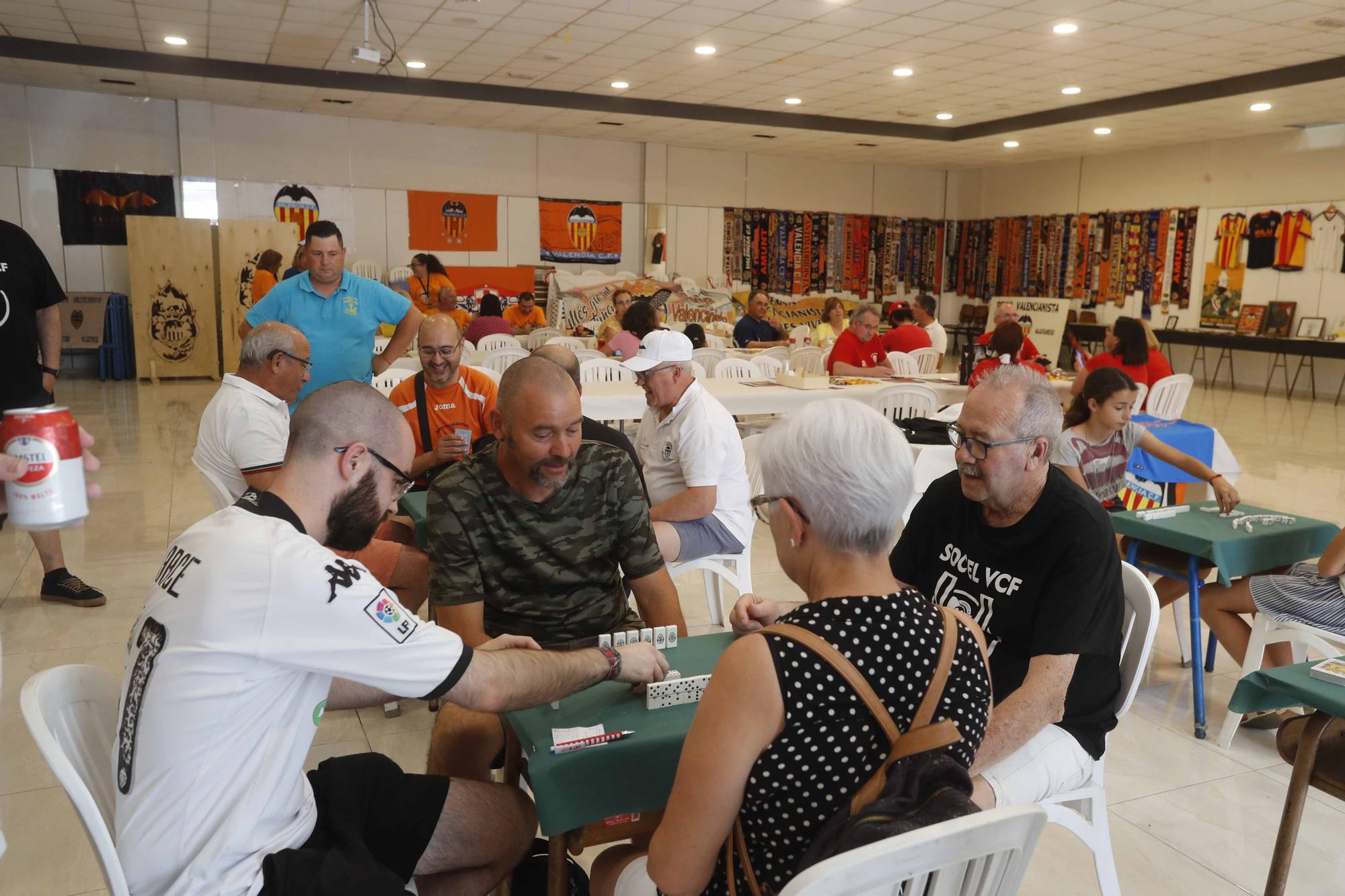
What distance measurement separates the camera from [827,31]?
811cm

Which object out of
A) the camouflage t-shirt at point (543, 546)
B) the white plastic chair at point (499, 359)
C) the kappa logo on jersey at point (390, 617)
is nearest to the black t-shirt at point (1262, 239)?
the white plastic chair at point (499, 359)

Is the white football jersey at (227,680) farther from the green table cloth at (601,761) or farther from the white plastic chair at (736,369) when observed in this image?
the white plastic chair at (736,369)

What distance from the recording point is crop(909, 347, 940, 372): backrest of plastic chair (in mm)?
9039

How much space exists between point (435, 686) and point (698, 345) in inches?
300

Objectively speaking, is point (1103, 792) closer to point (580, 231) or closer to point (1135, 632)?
point (1135, 632)

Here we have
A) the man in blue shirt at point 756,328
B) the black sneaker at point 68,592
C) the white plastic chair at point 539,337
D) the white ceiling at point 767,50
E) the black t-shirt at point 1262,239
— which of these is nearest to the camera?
the black sneaker at point 68,592

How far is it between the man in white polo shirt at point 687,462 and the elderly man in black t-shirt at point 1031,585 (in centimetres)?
136

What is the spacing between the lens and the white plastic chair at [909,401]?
660 cm

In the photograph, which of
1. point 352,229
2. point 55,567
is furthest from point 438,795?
point 352,229

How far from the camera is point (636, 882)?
5.40ft

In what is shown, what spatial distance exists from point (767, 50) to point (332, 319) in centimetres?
579

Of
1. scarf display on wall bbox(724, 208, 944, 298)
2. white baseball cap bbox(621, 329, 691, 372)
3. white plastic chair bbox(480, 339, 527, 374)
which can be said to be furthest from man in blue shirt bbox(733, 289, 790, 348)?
white baseball cap bbox(621, 329, 691, 372)

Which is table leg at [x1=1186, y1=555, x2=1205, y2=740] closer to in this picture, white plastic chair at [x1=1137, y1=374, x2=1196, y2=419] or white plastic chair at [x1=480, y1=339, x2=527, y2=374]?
white plastic chair at [x1=1137, y1=374, x2=1196, y2=419]

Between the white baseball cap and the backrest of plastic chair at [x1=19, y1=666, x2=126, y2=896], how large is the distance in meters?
2.34
